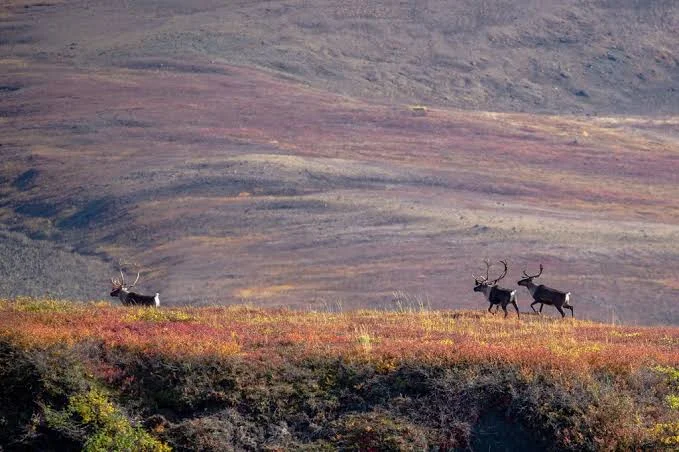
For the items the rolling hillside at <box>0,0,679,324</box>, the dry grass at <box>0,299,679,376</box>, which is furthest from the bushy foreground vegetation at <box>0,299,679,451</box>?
the rolling hillside at <box>0,0,679,324</box>

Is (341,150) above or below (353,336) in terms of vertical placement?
below

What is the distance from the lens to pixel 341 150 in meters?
74.6

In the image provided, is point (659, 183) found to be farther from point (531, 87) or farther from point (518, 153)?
point (531, 87)

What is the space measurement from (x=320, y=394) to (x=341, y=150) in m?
59.0

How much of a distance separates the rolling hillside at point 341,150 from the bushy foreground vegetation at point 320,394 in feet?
91.2

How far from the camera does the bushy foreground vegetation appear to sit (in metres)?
15.3

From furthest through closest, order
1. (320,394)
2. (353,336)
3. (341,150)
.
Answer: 1. (341,150)
2. (353,336)
3. (320,394)

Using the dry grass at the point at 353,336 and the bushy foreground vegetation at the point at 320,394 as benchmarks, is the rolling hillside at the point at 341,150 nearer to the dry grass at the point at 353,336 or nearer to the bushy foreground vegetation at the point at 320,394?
the dry grass at the point at 353,336

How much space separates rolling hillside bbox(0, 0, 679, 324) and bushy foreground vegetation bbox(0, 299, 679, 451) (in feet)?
91.2

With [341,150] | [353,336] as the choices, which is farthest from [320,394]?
[341,150]

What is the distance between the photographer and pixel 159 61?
3799 inches

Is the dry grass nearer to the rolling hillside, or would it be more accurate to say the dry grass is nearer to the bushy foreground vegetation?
the bushy foreground vegetation

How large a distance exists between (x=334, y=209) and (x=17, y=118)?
31644mm

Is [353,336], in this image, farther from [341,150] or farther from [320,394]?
[341,150]
